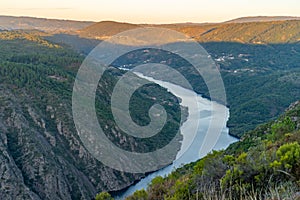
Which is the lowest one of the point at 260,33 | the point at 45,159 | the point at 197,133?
the point at 197,133

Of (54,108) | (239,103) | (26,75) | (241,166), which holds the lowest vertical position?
(239,103)

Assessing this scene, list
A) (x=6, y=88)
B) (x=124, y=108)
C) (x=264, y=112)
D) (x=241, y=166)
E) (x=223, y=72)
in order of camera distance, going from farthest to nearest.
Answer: (x=223, y=72)
(x=264, y=112)
(x=124, y=108)
(x=6, y=88)
(x=241, y=166)

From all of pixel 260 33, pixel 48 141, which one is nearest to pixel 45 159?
pixel 48 141

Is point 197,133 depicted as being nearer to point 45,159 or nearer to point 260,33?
point 45,159

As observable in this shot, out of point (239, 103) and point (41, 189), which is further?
point (239, 103)

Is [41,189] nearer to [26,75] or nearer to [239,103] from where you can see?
[26,75]

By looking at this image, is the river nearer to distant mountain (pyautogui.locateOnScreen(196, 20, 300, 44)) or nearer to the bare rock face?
the bare rock face

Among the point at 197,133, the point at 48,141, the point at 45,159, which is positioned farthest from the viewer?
the point at 197,133

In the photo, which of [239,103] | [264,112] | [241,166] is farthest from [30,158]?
[239,103]

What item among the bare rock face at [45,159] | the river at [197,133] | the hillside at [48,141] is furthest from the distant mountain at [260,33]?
the bare rock face at [45,159]
